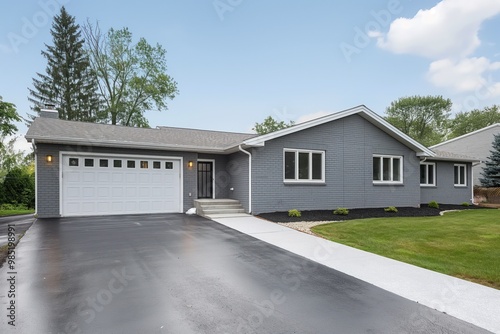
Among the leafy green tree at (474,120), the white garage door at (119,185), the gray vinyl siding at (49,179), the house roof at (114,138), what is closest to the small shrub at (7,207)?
the house roof at (114,138)

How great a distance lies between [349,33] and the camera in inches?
424

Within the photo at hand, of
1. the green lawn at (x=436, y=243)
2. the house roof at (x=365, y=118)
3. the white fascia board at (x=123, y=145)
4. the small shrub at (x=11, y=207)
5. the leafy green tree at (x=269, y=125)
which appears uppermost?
the leafy green tree at (x=269, y=125)

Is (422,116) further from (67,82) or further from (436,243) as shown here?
(67,82)

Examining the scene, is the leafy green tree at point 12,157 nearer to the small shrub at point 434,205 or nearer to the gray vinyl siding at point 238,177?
the gray vinyl siding at point 238,177

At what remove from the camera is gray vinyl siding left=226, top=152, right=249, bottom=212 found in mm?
11047

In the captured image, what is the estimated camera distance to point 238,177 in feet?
38.3

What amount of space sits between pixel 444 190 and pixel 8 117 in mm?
22461

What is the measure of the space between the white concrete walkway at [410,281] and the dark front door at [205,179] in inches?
239

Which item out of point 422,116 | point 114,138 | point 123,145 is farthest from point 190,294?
point 422,116

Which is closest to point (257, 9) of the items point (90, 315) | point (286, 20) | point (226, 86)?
point (286, 20)

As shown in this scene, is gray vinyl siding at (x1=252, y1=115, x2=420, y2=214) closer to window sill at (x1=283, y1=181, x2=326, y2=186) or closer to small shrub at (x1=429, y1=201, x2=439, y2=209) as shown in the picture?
window sill at (x1=283, y1=181, x2=326, y2=186)

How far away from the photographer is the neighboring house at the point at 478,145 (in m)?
21.9

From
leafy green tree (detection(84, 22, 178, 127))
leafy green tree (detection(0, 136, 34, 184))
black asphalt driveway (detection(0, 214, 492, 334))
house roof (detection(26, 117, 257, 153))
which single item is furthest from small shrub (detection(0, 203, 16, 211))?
black asphalt driveway (detection(0, 214, 492, 334))

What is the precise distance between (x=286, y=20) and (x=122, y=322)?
42.6 feet
